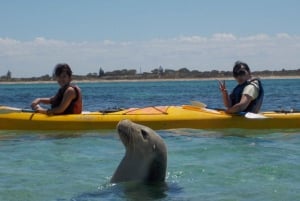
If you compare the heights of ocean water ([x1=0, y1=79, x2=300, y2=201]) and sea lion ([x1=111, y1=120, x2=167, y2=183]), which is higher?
sea lion ([x1=111, y1=120, x2=167, y2=183])

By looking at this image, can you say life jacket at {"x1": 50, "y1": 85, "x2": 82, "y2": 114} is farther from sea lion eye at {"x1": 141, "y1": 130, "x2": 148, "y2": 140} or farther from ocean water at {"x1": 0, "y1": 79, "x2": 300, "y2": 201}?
sea lion eye at {"x1": 141, "y1": 130, "x2": 148, "y2": 140}

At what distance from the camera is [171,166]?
8016 mm

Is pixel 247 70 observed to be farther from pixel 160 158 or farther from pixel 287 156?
pixel 160 158

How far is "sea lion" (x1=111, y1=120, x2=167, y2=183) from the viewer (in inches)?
236

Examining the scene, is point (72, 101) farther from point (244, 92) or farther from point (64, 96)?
point (244, 92)

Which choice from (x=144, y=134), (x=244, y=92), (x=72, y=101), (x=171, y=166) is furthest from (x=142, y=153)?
(x=72, y=101)

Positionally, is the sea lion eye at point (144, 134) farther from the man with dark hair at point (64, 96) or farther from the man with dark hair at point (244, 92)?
the man with dark hair at point (64, 96)

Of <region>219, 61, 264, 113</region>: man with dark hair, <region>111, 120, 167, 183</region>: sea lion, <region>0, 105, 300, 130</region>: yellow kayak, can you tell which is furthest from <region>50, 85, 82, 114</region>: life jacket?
<region>111, 120, 167, 183</region>: sea lion

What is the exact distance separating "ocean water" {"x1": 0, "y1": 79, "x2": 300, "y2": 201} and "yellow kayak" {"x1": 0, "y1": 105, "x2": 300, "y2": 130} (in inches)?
5.6

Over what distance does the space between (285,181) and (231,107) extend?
15.0 ft

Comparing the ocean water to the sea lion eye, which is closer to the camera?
the sea lion eye

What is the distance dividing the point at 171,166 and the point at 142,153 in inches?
80.9

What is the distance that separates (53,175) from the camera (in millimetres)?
7496

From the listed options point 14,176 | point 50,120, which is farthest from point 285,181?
point 50,120
